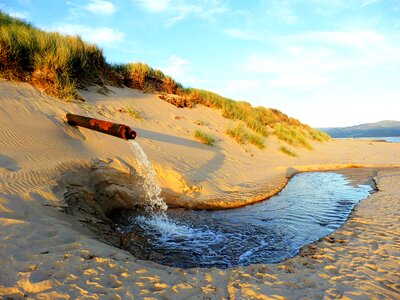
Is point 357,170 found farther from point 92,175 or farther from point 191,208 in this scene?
point 92,175

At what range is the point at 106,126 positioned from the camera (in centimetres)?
505

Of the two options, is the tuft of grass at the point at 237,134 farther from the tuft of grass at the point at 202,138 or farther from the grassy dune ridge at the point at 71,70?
the grassy dune ridge at the point at 71,70

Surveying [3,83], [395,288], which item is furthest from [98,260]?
[3,83]

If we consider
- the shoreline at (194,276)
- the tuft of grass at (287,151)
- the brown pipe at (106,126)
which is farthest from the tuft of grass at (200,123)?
the shoreline at (194,276)

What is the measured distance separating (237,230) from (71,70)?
6.96 m

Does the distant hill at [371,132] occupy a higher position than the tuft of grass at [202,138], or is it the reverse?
the distant hill at [371,132]

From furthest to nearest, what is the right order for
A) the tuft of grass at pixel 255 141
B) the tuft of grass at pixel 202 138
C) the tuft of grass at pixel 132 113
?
the tuft of grass at pixel 255 141 → the tuft of grass at pixel 202 138 → the tuft of grass at pixel 132 113

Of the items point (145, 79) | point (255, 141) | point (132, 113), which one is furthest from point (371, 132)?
point (132, 113)

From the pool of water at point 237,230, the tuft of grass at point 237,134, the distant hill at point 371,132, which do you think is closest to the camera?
the pool of water at point 237,230

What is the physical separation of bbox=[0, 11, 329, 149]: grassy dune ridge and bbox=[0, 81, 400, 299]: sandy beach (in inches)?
22.1

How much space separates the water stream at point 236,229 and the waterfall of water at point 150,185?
0.10 feet

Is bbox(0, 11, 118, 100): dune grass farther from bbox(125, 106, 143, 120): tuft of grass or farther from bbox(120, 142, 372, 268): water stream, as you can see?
bbox(120, 142, 372, 268): water stream

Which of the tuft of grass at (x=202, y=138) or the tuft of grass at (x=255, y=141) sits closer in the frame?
the tuft of grass at (x=202, y=138)

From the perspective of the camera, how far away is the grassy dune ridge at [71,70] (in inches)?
299
